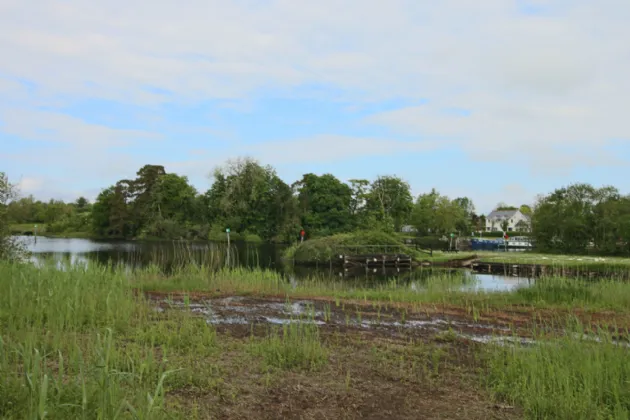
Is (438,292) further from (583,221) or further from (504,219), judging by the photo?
(504,219)

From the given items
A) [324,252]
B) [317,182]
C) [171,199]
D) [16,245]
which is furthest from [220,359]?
[171,199]

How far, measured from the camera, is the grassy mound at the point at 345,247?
141 feet

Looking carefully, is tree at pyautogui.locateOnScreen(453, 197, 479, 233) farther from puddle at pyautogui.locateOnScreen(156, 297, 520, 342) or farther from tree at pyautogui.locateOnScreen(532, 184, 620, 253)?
puddle at pyautogui.locateOnScreen(156, 297, 520, 342)

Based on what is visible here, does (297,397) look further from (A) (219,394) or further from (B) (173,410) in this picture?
(B) (173,410)

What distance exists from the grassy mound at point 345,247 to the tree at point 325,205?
20375 mm

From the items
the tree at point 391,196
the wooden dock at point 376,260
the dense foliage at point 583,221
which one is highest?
the tree at point 391,196

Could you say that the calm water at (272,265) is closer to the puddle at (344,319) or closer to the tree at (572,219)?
the puddle at (344,319)

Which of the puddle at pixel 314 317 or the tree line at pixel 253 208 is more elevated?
the tree line at pixel 253 208

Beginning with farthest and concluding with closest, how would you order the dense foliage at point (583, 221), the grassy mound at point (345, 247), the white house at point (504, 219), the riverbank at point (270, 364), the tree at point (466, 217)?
the white house at point (504, 219) → the tree at point (466, 217) → the dense foliage at point (583, 221) → the grassy mound at point (345, 247) → the riverbank at point (270, 364)

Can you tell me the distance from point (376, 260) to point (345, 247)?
11.3 ft

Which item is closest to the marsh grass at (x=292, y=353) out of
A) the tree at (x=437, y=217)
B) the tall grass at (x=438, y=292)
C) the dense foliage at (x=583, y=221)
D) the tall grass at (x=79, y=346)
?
the tall grass at (x=79, y=346)

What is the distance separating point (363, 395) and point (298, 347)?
1301mm

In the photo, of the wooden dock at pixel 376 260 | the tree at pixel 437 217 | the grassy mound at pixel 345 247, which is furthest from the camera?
the tree at pixel 437 217

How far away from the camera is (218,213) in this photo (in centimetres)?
7831
